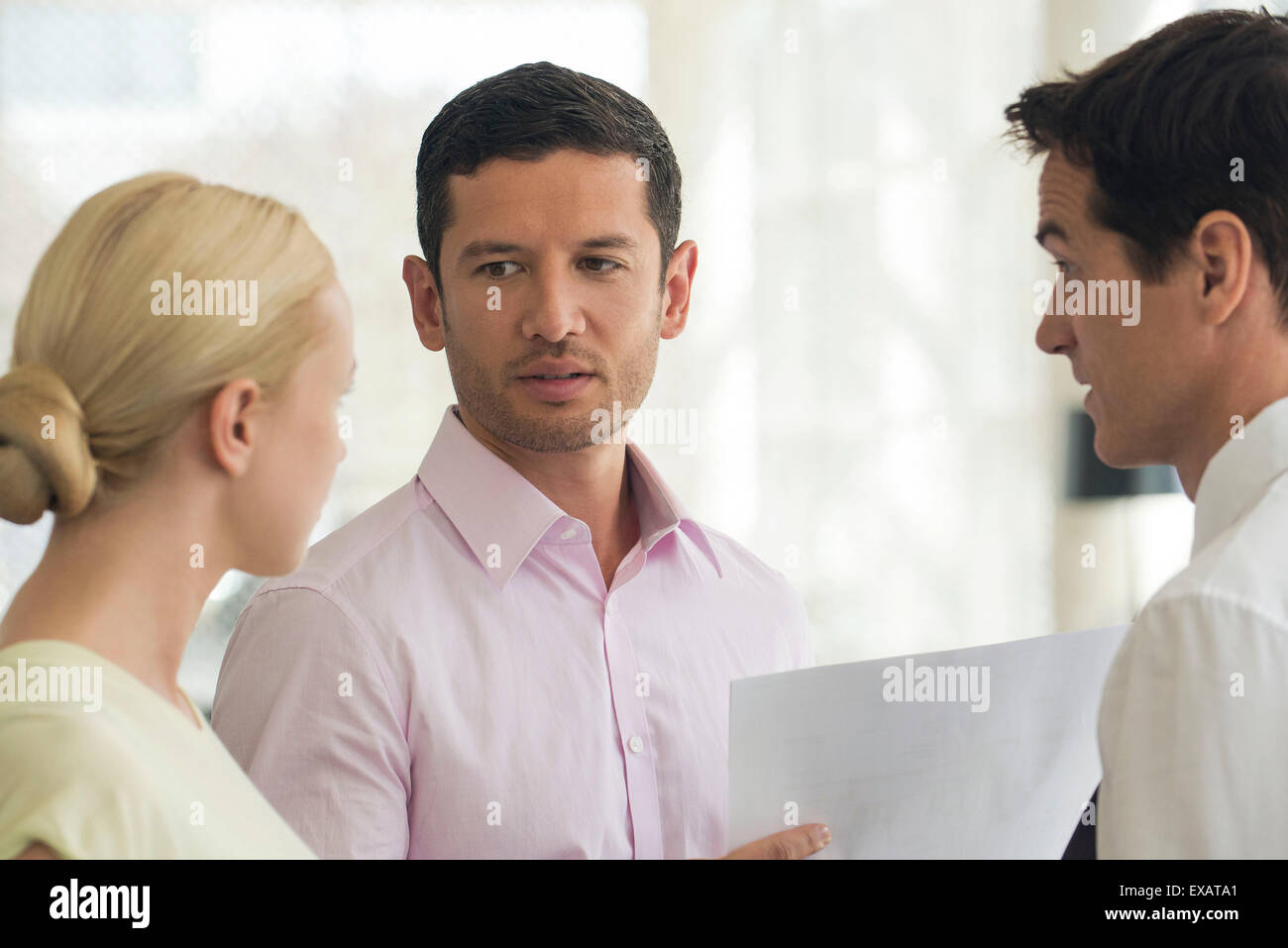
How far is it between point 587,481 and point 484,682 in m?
0.24

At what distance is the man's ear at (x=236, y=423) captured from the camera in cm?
66

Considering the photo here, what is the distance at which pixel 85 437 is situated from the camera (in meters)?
0.63

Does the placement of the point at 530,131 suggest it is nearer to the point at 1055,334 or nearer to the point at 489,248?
the point at 489,248

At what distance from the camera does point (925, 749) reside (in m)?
0.89

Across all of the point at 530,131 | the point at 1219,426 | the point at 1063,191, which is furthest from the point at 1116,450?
the point at 530,131

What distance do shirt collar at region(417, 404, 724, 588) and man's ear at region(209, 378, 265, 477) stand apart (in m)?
0.43

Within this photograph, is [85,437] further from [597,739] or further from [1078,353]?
[1078,353]

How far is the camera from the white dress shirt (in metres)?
0.65

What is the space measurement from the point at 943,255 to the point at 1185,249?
230 centimetres
